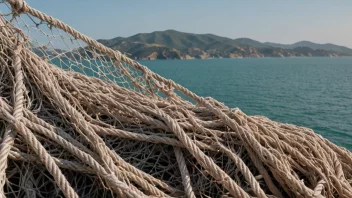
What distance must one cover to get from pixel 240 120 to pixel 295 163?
1.79 feet

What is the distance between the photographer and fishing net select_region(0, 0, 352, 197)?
2305 millimetres

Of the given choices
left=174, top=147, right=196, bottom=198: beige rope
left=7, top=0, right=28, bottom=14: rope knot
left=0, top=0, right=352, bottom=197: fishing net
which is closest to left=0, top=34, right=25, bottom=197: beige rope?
left=0, top=0, right=352, bottom=197: fishing net

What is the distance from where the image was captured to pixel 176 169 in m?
2.67

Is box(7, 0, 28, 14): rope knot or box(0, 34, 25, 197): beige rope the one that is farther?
box(7, 0, 28, 14): rope knot

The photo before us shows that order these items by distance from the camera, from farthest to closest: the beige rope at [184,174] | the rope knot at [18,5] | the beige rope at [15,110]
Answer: the rope knot at [18,5] → the beige rope at [184,174] → the beige rope at [15,110]

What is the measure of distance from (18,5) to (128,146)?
1.56 m

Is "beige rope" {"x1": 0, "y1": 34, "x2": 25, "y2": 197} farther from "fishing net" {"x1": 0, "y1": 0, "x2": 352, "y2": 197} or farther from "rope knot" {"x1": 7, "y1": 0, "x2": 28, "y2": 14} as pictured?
"rope knot" {"x1": 7, "y1": 0, "x2": 28, "y2": 14}

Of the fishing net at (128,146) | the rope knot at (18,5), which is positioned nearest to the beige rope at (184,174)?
the fishing net at (128,146)

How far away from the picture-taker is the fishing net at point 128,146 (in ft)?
7.56

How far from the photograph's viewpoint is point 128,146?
2.74 meters

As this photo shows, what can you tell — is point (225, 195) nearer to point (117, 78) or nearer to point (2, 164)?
point (2, 164)

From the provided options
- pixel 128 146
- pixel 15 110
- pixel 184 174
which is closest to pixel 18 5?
pixel 15 110

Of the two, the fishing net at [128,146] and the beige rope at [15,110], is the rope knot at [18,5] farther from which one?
the beige rope at [15,110]

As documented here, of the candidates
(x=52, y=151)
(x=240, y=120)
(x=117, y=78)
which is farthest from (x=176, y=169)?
(x=117, y=78)
